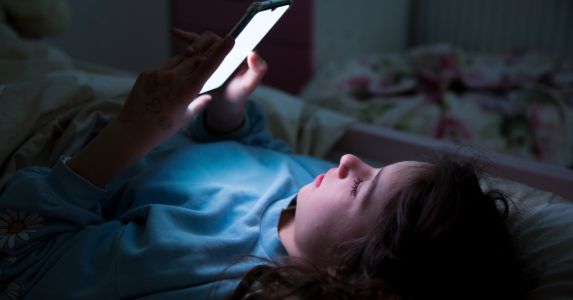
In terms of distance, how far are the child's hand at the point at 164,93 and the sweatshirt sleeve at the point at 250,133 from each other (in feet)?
0.79

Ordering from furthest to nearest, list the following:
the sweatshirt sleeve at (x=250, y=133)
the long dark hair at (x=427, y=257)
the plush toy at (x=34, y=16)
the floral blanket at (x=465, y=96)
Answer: the floral blanket at (x=465, y=96), the plush toy at (x=34, y=16), the sweatshirt sleeve at (x=250, y=133), the long dark hair at (x=427, y=257)

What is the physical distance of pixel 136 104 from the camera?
2.16ft

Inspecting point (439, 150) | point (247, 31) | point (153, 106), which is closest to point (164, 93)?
point (153, 106)

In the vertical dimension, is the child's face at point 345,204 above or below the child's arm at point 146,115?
below

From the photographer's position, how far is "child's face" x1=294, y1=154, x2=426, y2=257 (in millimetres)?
657

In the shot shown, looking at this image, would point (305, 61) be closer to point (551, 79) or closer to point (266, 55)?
point (266, 55)

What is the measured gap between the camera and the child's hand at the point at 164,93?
2.12 feet

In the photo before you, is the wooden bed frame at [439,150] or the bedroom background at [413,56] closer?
the wooden bed frame at [439,150]

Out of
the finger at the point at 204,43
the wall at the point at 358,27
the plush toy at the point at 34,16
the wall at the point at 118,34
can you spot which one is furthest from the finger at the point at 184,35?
the wall at the point at 118,34

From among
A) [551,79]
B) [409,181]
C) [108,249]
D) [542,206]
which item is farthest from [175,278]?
[551,79]

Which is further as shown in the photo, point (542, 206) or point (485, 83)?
point (485, 83)

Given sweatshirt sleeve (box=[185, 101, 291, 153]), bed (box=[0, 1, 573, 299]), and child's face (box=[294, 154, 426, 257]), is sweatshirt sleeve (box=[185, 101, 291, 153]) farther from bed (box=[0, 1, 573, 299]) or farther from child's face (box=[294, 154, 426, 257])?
child's face (box=[294, 154, 426, 257])

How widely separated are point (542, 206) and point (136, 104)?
597mm

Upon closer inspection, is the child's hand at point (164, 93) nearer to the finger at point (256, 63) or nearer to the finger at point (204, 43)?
the finger at point (204, 43)
